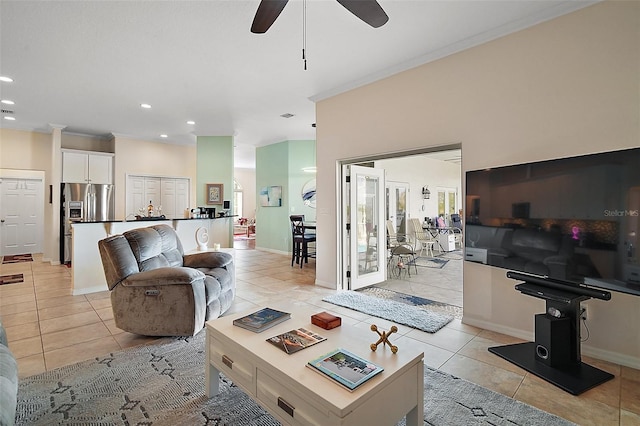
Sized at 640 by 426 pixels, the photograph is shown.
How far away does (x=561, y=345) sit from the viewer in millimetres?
2260

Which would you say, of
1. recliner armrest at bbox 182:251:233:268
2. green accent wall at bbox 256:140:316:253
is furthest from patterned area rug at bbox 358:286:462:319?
green accent wall at bbox 256:140:316:253

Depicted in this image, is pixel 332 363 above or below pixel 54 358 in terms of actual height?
above

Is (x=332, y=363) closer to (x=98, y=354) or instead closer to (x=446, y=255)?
(x=98, y=354)

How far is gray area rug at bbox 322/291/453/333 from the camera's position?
10.5ft

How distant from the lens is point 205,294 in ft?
9.75

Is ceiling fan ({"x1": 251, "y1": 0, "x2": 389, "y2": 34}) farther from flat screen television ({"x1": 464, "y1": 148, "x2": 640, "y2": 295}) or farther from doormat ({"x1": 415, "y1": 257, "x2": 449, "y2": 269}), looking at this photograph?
doormat ({"x1": 415, "y1": 257, "x2": 449, "y2": 269})

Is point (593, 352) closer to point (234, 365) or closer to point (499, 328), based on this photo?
point (499, 328)

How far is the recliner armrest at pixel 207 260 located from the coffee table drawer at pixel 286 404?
230 cm

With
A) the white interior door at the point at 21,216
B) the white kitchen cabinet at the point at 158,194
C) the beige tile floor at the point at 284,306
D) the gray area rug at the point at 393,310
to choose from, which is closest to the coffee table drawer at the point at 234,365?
the beige tile floor at the point at 284,306

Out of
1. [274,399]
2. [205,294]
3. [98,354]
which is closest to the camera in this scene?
[274,399]

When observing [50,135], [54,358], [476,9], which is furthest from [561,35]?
[50,135]

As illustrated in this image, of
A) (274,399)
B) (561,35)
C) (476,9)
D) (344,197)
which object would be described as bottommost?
(274,399)

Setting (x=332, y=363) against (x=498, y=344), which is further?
(x=498, y=344)

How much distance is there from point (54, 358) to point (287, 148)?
611cm
